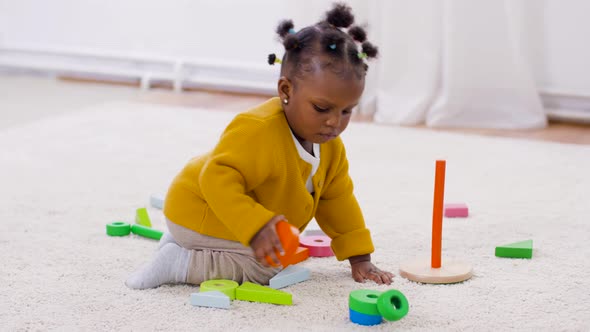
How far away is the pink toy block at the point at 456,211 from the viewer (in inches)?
68.0

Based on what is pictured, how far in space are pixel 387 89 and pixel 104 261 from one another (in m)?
1.44

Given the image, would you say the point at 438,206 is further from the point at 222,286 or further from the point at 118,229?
the point at 118,229

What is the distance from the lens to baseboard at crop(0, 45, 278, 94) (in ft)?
9.91

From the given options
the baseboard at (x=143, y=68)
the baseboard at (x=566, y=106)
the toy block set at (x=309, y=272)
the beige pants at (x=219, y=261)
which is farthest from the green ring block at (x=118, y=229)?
the baseboard at (x=566, y=106)

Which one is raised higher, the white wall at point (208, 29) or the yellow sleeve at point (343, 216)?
the white wall at point (208, 29)

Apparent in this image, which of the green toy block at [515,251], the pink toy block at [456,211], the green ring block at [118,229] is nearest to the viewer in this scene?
the green toy block at [515,251]

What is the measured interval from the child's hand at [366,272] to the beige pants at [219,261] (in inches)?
6.0

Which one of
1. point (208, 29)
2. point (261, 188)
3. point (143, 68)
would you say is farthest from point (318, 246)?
point (143, 68)

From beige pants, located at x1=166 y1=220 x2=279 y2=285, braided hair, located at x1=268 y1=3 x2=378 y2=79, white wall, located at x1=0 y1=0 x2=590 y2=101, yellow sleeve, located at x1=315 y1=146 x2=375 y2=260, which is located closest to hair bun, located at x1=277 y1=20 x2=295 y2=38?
braided hair, located at x1=268 y1=3 x2=378 y2=79

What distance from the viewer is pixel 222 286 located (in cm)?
130

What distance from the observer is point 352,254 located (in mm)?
1405

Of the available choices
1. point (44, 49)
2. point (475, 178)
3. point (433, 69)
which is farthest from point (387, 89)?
point (44, 49)

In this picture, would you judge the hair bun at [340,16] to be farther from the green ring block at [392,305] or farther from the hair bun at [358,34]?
the green ring block at [392,305]

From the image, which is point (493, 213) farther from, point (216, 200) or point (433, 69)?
point (433, 69)
